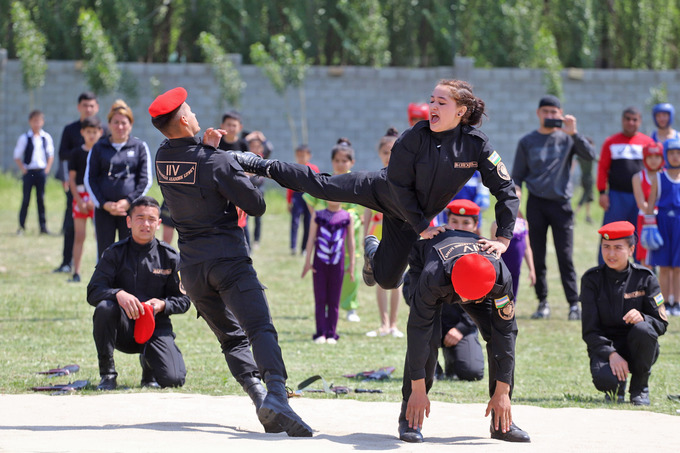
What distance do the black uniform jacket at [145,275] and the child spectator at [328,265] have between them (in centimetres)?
218

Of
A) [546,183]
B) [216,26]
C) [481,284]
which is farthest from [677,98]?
[481,284]

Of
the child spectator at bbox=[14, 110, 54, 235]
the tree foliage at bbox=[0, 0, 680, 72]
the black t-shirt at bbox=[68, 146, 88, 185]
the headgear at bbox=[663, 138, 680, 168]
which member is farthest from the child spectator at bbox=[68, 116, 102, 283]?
the tree foliage at bbox=[0, 0, 680, 72]

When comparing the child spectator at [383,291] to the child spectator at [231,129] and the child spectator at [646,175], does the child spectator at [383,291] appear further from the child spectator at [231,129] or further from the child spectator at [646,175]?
the child spectator at [646,175]

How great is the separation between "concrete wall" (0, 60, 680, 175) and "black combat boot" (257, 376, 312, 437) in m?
20.8

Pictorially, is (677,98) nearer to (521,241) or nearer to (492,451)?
(521,241)

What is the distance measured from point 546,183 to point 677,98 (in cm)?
1765

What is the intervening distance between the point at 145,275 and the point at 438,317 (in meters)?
2.76

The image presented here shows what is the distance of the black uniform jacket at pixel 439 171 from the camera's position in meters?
5.92

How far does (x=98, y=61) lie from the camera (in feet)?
83.7

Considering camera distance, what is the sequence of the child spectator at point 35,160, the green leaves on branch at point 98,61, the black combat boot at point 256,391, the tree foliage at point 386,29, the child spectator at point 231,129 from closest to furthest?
the black combat boot at point 256,391, the child spectator at point 231,129, the child spectator at point 35,160, the green leaves on branch at point 98,61, the tree foliage at point 386,29

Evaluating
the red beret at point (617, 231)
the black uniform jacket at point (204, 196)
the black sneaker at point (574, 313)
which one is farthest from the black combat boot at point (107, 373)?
the black sneaker at point (574, 313)

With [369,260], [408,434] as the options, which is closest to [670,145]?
[369,260]

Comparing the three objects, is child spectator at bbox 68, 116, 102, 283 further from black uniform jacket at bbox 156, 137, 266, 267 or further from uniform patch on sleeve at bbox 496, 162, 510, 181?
uniform patch on sleeve at bbox 496, 162, 510, 181

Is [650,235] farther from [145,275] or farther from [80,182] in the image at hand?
[80,182]
